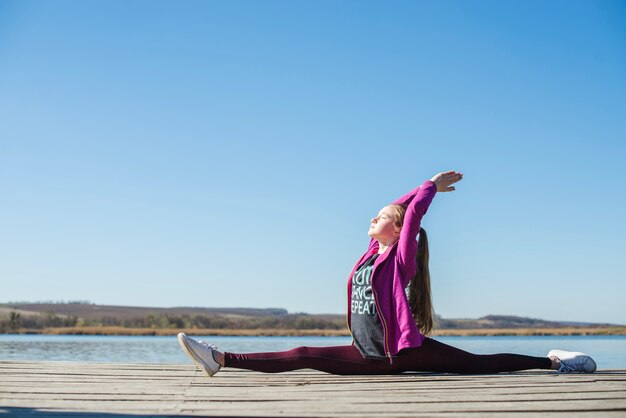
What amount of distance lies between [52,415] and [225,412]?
79cm

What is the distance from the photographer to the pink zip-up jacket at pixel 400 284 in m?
4.62

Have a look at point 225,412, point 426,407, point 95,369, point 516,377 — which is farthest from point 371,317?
point 95,369

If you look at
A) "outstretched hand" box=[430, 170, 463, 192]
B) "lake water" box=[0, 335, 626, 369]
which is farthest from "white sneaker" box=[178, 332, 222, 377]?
"lake water" box=[0, 335, 626, 369]

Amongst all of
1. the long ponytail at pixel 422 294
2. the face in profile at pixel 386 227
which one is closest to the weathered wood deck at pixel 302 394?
the long ponytail at pixel 422 294

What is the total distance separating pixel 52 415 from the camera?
3.01 meters

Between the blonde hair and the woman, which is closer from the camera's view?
the woman

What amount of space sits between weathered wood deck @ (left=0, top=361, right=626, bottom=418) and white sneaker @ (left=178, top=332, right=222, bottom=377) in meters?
0.09

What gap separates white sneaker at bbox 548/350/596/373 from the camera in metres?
4.84

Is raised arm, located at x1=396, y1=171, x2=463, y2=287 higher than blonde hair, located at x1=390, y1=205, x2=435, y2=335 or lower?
higher

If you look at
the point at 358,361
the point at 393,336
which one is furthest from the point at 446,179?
the point at 358,361

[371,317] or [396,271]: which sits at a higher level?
[396,271]

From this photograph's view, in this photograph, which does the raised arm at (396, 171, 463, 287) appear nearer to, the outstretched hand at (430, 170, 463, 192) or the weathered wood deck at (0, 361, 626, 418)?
the outstretched hand at (430, 170, 463, 192)

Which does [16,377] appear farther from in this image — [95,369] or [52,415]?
[52,415]

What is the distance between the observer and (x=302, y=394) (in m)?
3.71
